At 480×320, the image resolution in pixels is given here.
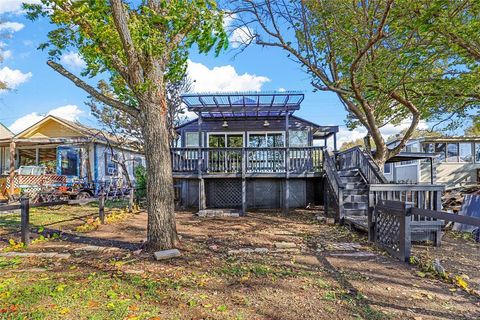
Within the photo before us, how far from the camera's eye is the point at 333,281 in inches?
145

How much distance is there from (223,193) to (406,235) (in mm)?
7913

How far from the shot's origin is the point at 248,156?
10844 mm

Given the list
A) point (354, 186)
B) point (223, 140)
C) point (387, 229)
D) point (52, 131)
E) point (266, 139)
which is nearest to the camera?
point (387, 229)

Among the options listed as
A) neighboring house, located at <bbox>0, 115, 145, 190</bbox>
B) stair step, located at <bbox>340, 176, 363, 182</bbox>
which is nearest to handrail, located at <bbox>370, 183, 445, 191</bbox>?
stair step, located at <bbox>340, 176, 363, 182</bbox>

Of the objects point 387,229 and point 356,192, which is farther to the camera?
point 356,192

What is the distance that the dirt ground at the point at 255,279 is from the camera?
9.30 feet

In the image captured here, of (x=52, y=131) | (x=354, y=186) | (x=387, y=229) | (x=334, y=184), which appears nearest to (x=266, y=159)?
(x=334, y=184)

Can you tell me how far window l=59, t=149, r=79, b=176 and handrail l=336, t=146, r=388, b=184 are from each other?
47.2ft

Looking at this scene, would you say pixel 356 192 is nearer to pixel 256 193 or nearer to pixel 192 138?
pixel 256 193

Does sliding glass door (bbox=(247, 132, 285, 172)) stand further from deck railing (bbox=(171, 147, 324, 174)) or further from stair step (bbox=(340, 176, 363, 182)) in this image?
stair step (bbox=(340, 176, 363, 182))

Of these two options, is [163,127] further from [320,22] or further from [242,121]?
[242,121]

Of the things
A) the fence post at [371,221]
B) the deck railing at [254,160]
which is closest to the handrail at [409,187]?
the fence post at [371,221]

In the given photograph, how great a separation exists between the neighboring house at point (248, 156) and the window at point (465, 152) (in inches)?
519

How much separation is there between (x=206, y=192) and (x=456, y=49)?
9.41 meters
